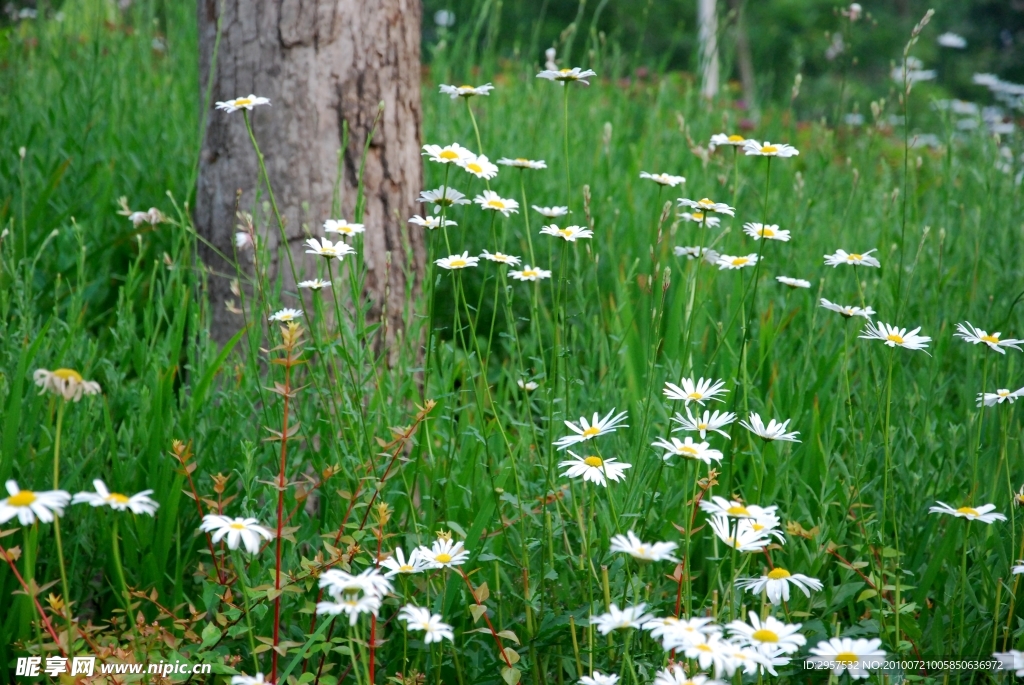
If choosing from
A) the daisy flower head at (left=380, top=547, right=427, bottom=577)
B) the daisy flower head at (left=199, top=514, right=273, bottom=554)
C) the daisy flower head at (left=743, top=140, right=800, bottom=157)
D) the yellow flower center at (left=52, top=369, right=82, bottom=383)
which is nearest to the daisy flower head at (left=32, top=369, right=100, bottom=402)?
the yellow flower center at (left=52, top=369, right=82, bottom=383)

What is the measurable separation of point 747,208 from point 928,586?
249cm

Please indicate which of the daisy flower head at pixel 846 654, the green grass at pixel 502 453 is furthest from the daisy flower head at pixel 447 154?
the daisy flower head at pixel 846 654

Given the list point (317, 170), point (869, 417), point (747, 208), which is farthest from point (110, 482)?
point (747, 208)

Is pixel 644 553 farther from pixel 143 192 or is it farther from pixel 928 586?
pixel 143 192

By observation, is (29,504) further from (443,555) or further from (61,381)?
(443,555)

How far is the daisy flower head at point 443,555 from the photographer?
4.06ft

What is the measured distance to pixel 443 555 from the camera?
4.16ft

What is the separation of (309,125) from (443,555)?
150cm

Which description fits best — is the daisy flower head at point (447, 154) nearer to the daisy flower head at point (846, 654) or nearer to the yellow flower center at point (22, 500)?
the yellow flower center at point (22, 500)

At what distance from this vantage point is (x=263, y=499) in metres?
2.01

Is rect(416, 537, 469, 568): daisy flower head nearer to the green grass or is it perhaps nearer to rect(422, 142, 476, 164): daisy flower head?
the green grass

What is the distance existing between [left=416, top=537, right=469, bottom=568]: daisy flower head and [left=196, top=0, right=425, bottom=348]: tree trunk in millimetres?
1114

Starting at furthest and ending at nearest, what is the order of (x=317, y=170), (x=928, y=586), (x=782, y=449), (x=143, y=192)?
(x=143, y=192) < (x=317, y=170) < (x=782, y=449) < (x=928, y=586)

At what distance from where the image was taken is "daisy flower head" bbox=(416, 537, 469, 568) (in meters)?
1.24
